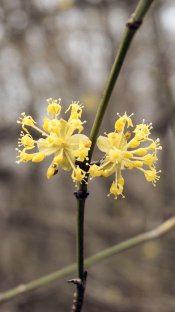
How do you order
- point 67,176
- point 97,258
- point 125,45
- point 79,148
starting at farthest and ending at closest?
point 67,176, point 97,258, point 79,148, point 125,45

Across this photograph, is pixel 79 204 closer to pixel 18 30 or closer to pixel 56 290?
pixel 18 30

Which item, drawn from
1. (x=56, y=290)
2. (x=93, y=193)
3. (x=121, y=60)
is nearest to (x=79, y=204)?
(x=121, y=60)

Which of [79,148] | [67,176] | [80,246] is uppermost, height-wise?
[67,176]

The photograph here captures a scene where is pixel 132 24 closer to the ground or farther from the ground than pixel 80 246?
farther from the ground

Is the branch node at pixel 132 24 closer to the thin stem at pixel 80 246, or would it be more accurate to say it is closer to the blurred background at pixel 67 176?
the thin stem at pixel 80 246

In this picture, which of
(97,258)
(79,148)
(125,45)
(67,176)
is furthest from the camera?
(67,176)

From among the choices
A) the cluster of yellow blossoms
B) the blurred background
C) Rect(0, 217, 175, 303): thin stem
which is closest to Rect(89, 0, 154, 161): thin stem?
the cluster of yellow blossoms

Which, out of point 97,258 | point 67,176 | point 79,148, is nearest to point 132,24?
point 79,148

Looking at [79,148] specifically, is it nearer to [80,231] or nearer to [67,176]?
[80,231]

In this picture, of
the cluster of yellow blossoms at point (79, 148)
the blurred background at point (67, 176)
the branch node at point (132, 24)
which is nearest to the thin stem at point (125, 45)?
the branch node at point (132, 24)
